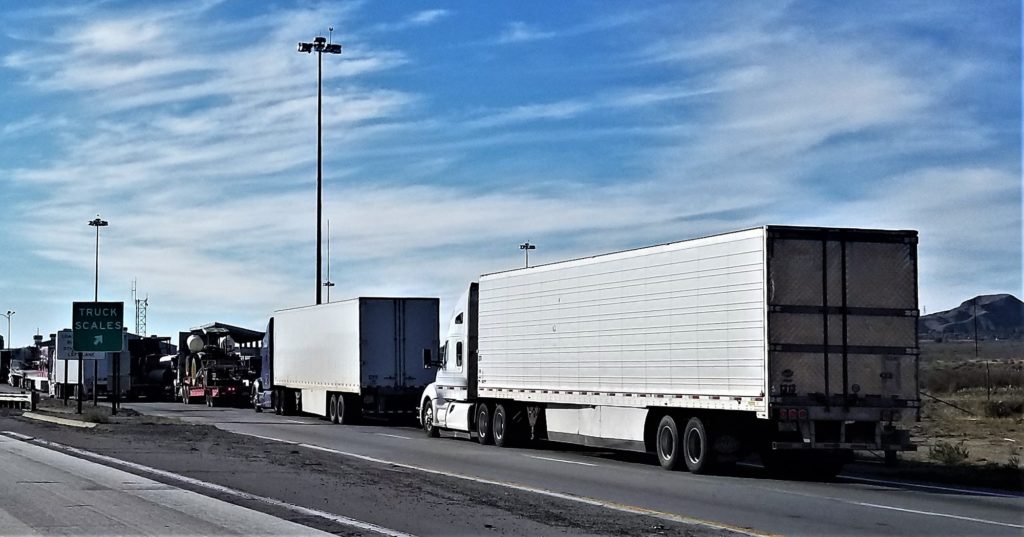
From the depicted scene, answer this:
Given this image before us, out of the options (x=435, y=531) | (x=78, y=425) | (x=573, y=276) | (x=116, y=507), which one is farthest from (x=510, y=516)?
(x=78, y=425)

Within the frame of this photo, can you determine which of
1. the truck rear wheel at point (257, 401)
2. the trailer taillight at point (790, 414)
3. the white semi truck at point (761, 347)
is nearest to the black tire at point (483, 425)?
the white semi truck at point (761, 347)

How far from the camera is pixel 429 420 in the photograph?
31766 mm

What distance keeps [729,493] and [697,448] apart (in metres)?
3.33

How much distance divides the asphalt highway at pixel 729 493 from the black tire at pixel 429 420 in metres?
4.04

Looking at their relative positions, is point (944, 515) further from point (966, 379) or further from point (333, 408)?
point (966, 379)

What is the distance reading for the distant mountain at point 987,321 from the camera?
462 ft

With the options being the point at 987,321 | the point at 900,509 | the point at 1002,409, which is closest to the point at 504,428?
the point at 900,509

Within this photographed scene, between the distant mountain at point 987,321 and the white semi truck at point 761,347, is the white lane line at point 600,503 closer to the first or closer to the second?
the white semi truck at point 761,347

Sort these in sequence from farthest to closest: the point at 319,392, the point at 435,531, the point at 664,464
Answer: the point at 319,392
the point at 664,464
the point at 435,531

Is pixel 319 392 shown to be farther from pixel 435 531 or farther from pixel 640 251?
pixel 435 531

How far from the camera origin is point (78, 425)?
34219 millimetres

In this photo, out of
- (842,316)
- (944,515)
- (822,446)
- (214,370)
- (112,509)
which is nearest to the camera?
(112,509)

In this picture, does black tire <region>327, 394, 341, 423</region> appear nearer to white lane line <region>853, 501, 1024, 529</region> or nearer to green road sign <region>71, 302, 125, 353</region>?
green road sign <region>71, 302, 125, 353</region>

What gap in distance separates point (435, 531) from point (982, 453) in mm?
16651
